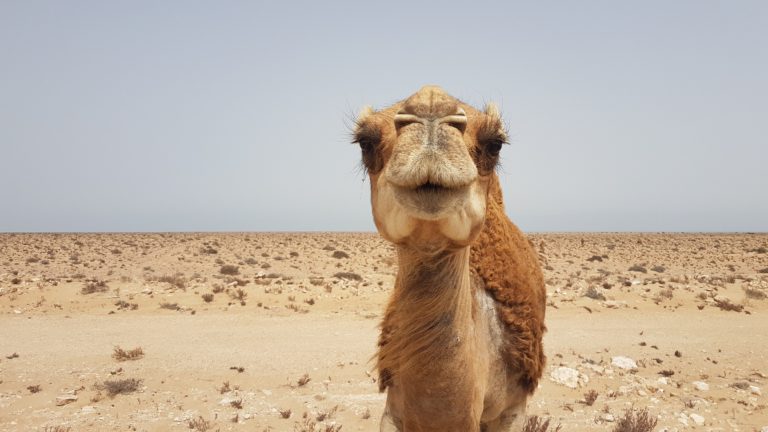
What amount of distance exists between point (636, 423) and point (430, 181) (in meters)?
6.01

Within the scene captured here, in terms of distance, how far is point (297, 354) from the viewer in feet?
32.3

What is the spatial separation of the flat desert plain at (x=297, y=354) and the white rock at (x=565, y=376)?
26 millimetres

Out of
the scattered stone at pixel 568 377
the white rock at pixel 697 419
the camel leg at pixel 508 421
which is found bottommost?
the white rock at pixel 697 419

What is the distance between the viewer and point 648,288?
16.9m

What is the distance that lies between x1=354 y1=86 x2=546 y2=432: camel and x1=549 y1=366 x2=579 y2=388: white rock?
4774 mm

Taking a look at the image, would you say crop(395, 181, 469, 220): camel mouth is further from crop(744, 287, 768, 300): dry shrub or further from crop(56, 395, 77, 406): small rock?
crop(744, 287, 768, 300): dry shrub

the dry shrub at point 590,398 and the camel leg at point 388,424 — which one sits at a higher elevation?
the camel leg at point 388,424

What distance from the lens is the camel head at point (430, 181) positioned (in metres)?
2.00

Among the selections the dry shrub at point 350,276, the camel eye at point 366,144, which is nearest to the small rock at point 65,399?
the camel eye at point 366,144

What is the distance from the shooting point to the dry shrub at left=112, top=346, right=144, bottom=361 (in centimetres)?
925

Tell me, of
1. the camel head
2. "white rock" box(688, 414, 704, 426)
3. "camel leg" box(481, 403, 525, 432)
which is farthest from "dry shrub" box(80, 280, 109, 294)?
the camel head

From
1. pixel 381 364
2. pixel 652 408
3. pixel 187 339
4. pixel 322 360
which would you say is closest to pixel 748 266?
pixel 652 408

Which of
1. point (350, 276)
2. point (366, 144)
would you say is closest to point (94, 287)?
point (350, 276)

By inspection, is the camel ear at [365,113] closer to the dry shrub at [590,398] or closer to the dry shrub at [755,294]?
the dry shrub at [590,398]
